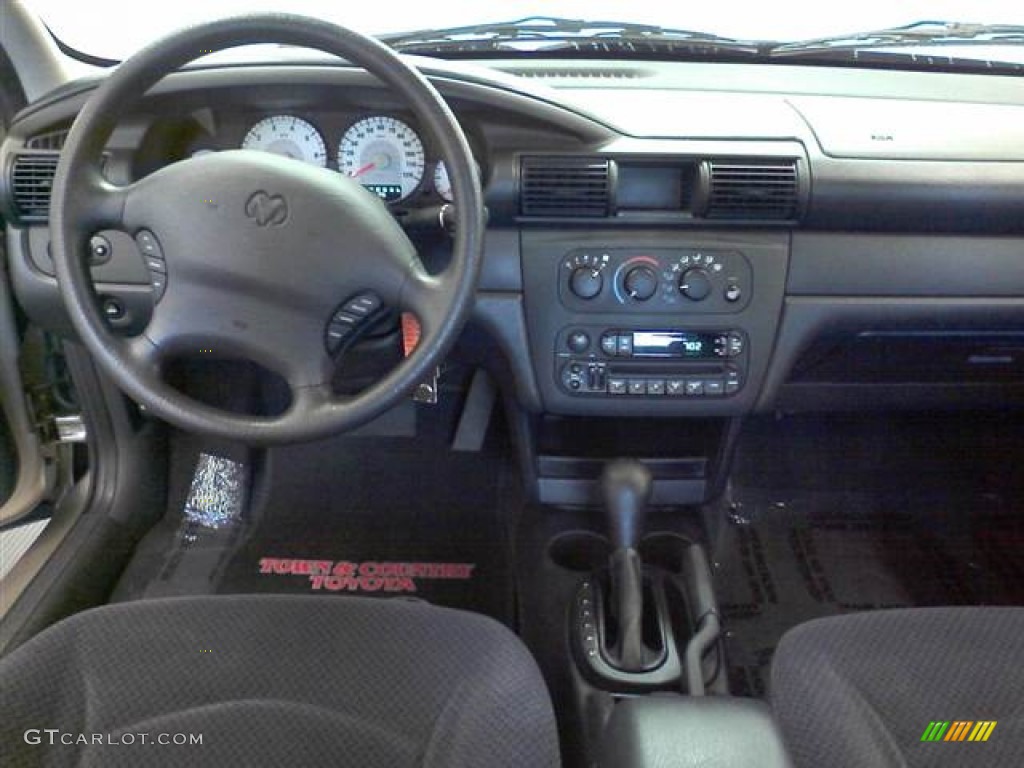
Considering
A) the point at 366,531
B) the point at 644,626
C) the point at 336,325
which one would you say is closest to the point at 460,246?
the point at 336,325

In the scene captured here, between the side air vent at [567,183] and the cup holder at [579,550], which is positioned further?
the cup holder at [579,550]

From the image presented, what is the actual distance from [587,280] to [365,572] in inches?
31.1

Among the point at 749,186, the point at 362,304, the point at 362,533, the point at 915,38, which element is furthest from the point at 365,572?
the point at 915,38

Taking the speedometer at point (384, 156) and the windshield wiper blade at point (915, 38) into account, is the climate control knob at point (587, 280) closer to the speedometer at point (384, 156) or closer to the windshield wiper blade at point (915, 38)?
the speedometer at point (384, 156)

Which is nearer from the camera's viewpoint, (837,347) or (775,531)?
(837,347)

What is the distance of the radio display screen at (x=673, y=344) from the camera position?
147cm

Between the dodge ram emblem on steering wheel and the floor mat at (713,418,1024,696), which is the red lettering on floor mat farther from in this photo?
the dodge ram emblem on steering wheel

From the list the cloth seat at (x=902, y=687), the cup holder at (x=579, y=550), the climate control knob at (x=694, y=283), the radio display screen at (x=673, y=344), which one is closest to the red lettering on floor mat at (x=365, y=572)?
the cup holder at (x=579, y=550)

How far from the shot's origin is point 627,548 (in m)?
1.55

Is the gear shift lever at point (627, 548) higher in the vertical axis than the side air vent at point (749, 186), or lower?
lower

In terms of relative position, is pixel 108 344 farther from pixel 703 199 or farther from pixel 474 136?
pixel 703 199

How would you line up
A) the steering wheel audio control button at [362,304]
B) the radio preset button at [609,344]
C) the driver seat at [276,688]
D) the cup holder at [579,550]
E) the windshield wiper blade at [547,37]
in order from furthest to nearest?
the cup holder at [579,550] < the windshield wiper blade at [547,37] < the radio preset button at [609,344] < the steering wheel audio control button at [362,304] < the driver seat at [276,688]

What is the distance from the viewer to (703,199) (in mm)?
1363

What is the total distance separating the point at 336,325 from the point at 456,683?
43 cm
